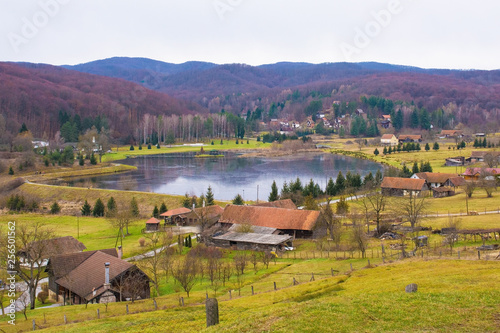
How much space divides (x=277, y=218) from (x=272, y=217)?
0.44 metres

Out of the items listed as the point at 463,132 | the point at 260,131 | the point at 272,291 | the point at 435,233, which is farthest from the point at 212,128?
the point at 272,291

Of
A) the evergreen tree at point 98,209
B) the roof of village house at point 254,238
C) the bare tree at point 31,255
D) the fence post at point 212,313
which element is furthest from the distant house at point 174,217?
the fence post at point 212,313

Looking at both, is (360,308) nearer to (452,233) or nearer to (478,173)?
(452,233)

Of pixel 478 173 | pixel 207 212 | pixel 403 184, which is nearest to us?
pixel 207 212

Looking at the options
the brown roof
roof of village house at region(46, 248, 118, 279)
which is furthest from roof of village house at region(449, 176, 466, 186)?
roof of village house at region(46, 248, 118, 279)

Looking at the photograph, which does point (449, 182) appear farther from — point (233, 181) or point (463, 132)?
point (463, 132)

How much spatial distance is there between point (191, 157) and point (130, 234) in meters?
54.0

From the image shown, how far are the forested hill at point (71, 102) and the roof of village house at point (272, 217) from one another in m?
73.5

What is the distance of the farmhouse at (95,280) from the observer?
63.8 ft

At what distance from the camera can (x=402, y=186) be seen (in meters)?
44.1

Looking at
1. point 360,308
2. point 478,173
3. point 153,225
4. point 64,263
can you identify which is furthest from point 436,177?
point 360,308

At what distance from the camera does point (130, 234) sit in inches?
1291

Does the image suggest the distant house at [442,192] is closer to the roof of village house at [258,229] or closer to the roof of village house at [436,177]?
the roof of village house at [436,177]

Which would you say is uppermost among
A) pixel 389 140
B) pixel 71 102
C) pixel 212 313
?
pixel 71 102
